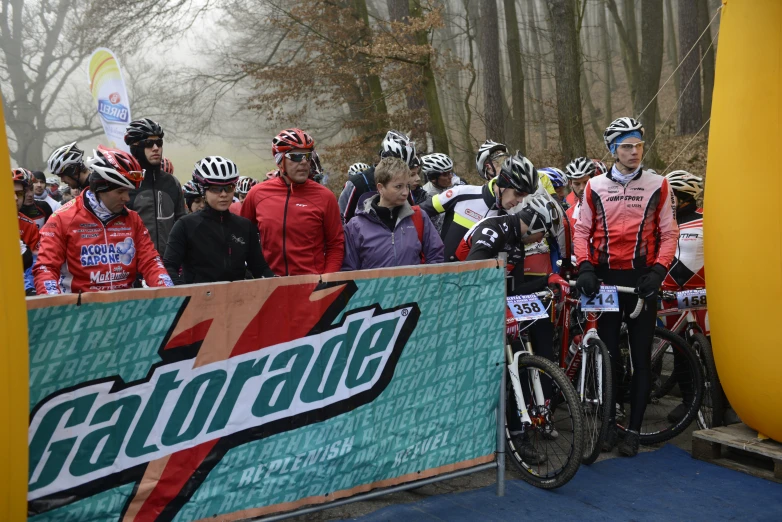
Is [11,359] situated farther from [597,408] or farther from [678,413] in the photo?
[678,413]

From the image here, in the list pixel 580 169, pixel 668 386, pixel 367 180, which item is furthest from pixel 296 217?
pixel 580 169

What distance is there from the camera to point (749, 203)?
5230 mm

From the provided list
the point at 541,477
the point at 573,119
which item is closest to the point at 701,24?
the point at 573,119

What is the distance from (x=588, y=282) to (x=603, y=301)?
0.65 ft

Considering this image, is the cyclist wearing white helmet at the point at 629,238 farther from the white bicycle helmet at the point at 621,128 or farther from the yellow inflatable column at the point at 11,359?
the yellow inflatable column at the point at 11,359

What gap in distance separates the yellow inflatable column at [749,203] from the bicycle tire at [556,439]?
132 centimetres

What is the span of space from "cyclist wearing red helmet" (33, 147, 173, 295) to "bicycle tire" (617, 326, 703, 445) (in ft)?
12.8

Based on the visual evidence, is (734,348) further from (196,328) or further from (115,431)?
(115,431)

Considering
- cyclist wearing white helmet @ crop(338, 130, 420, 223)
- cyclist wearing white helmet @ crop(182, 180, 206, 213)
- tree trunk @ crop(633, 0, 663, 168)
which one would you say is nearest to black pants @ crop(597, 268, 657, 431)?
cyclist wearing white helmet @ crop(338, 130, 420, 223)

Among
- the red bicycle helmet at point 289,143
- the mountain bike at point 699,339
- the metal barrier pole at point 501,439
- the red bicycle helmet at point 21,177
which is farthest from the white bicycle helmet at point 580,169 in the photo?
the red bicycle helmet at point 21,177

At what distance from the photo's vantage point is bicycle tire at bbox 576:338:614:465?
221 inches

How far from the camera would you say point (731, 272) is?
212 inches

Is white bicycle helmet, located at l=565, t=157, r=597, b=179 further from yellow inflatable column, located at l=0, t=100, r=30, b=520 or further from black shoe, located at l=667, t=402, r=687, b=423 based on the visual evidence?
yellow inflatable column, located at l=0, t=100, r=30, b=520

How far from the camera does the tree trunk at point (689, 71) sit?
60.4 ft
